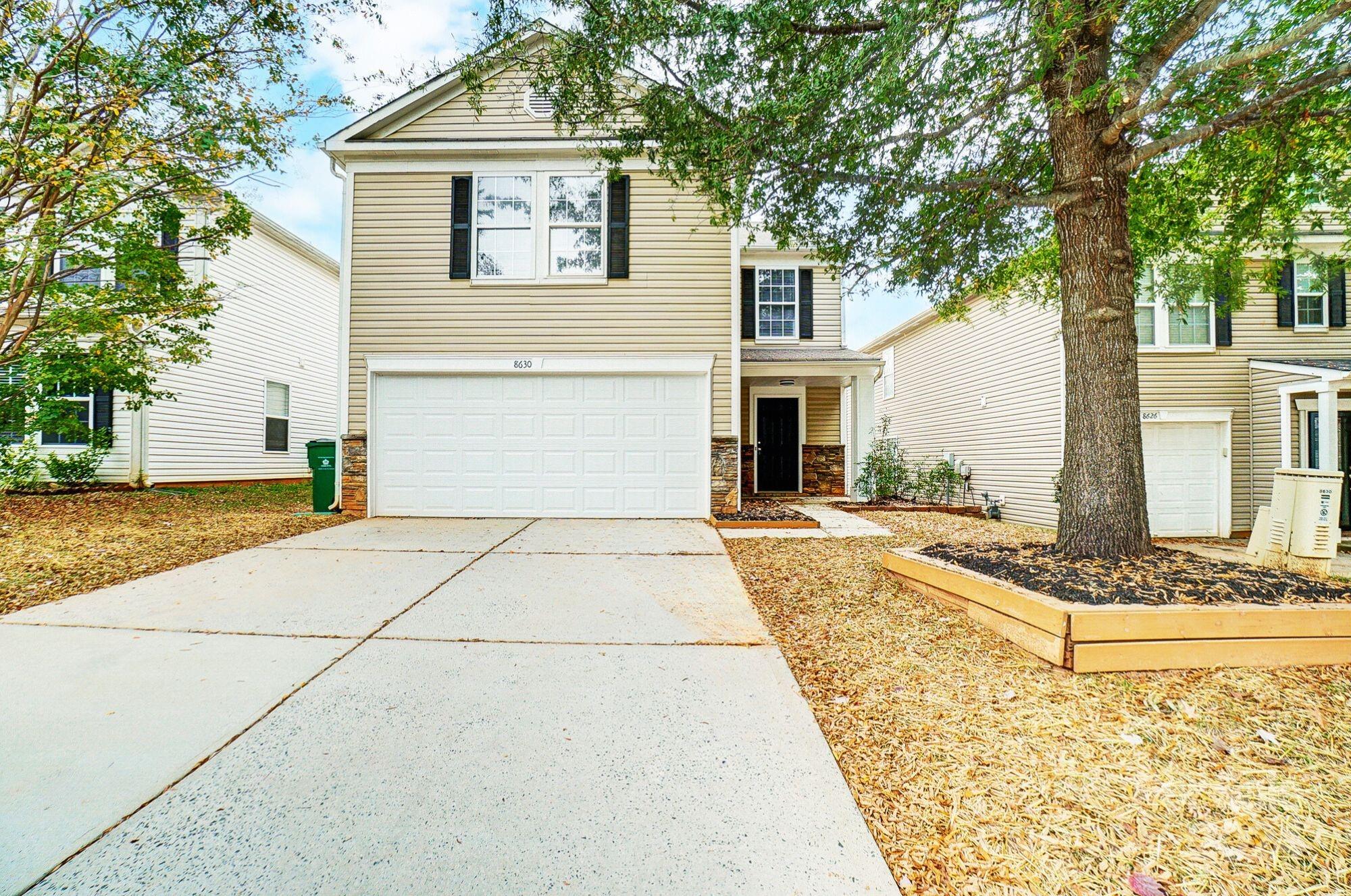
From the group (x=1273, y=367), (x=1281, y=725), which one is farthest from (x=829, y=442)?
(x=1281, y=725)

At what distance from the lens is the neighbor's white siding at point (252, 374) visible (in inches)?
425

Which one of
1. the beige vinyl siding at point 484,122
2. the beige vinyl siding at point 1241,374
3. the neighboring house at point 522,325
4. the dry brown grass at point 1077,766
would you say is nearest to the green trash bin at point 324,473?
the neighboring house at point 522,325

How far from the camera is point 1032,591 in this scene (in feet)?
10.2

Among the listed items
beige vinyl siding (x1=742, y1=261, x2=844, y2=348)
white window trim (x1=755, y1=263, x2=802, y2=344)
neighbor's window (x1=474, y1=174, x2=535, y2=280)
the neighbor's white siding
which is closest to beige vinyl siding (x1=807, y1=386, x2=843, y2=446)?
beige vinyl siding (x1=742, y1=261, x2=844, y2=348)

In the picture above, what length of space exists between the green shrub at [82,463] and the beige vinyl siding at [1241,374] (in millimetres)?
16857

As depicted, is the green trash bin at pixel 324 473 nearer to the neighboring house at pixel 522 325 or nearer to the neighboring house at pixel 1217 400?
the neighboring house at pixel 522 325

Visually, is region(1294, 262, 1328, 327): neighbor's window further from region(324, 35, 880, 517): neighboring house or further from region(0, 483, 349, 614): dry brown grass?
region(0, 483, 349, 614): dry brown grass

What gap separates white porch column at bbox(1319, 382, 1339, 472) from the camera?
759 cm

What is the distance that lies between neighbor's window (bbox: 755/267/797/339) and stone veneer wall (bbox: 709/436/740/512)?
5.32m

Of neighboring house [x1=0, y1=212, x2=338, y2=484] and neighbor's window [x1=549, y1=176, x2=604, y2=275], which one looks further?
neighboring house [x1=0, y1=212, x2=338, y2=484]

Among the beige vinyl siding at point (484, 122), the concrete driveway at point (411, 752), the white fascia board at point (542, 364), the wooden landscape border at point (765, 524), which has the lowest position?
the concrete driveway at point (411, 752)

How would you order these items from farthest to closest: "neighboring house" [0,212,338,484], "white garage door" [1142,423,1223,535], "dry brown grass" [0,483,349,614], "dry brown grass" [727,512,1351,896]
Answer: "neighboring house" [0,212,338,484] < "white garage door" [1142,423,1223,535] < "dry brown grass" [0,483,349,614] < "dry brown grass" [727,512,1351,896]

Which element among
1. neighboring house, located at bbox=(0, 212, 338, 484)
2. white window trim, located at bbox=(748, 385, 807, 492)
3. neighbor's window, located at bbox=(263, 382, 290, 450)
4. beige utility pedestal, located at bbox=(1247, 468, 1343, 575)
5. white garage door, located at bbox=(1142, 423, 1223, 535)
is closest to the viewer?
beige utility pedestal, located at bbox=(1247, 468, 1343, 575)

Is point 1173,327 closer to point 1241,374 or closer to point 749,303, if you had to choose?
point 1241,374
